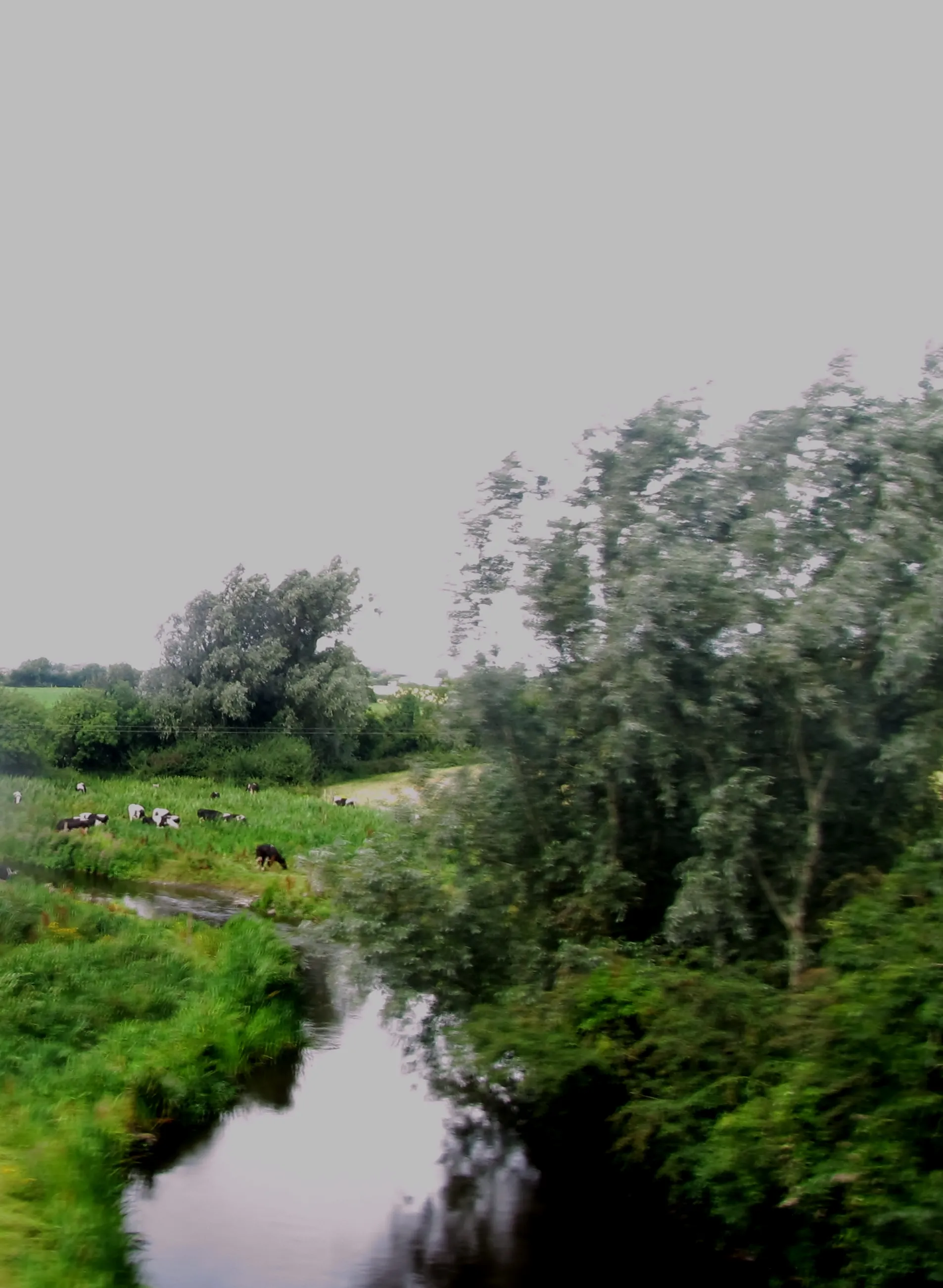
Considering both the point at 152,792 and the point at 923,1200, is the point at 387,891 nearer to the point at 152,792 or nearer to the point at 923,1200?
the point at 923,1200

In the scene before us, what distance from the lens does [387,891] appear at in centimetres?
1070

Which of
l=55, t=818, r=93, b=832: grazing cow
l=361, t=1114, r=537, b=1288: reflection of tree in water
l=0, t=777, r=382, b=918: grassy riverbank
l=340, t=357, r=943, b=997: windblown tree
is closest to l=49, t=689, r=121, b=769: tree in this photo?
l=0, t=777, r=382, b=918: grassy riverbank

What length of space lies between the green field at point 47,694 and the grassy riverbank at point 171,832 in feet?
5.87

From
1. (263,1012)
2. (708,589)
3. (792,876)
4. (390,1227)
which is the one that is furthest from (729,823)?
(263,1012)

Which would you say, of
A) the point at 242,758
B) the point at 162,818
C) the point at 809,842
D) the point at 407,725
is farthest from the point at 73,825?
the point at 809,842

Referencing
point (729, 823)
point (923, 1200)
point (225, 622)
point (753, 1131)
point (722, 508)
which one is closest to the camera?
point (923, 1200)

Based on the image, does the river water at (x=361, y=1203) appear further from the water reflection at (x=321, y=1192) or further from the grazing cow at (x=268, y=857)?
the grazing cow at (x=268, y=857)

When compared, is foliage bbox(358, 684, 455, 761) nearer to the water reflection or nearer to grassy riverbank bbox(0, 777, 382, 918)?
grassy riverbank bbox(0, 777, 382, 918)

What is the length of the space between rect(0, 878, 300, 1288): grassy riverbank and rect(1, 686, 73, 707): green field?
836 cm

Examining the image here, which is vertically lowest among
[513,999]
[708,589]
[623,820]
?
→ [513,999]

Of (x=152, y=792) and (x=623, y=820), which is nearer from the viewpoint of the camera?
(x=623, y=820)

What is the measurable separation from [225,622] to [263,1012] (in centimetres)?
1423

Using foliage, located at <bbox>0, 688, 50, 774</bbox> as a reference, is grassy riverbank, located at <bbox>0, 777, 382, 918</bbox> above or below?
below

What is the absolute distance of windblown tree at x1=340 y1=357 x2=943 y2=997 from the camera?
9336 mm
